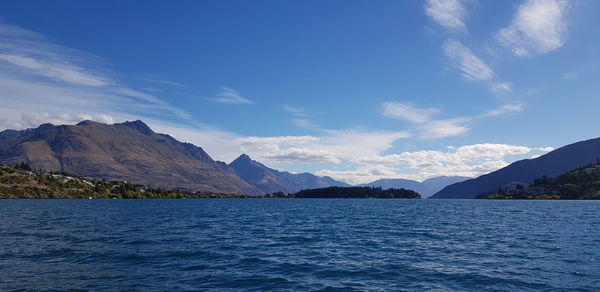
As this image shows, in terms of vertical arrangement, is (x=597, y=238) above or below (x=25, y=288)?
above

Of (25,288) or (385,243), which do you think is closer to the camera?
(25,288)

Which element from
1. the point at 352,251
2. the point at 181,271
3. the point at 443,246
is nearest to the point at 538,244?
the point at 443,246

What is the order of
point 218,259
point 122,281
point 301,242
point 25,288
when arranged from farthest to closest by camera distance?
point 301,242 < point 218,259 < point 122,281 < point 25,288

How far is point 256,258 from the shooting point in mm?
44188

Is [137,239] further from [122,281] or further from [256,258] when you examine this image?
[122,281]

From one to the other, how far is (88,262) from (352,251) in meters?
29.9

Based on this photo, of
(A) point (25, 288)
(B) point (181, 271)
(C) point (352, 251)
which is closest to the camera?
(A) point (25, 288)

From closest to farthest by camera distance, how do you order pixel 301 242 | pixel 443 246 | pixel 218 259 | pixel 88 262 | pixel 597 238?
pixel 88 262 → pixel 218 259 → pixel 443 246 → pixel 301 242 → pixel 597 238

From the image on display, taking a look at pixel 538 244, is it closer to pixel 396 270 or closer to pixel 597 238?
pixel 597 238

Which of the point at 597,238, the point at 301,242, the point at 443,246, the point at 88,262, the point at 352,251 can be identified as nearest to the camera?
the point at 88,262

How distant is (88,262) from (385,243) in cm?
3829

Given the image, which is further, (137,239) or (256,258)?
(137,239)

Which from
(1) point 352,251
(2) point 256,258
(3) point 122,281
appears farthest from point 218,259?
(1) point 352,251

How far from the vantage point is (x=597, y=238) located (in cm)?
6325
